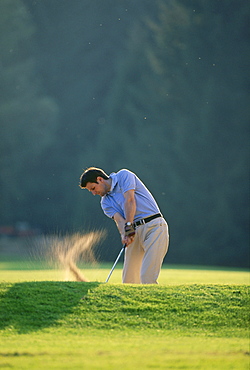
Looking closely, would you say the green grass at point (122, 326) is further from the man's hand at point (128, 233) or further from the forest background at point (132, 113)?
the forest background at point (132, 113)

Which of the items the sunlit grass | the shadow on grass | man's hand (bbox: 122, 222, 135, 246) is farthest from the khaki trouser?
the sunlit grass

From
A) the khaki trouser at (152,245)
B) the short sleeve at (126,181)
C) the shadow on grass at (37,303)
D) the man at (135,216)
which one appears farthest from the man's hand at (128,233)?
the shadow on grass at (37,303)

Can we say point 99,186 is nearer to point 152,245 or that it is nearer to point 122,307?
point 152,245

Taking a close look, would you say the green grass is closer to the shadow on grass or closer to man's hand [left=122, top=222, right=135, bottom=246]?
the shadow on grass

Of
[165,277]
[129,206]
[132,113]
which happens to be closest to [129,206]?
[129,206]

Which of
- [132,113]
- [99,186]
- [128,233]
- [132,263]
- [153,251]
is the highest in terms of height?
[132,113]

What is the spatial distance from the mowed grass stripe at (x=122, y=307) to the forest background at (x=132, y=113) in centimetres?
1117

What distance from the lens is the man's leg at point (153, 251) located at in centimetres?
442

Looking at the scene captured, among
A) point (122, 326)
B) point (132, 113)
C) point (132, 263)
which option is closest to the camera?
point (122, 326)

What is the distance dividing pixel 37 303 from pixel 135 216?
105 cm

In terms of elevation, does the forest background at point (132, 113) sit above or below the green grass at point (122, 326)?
above

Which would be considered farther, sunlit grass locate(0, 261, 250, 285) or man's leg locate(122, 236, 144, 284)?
sunlit grass locate(0, 261, 250, 285)

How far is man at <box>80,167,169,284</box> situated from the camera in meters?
4.38

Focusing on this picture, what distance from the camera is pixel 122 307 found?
12.1 ft
